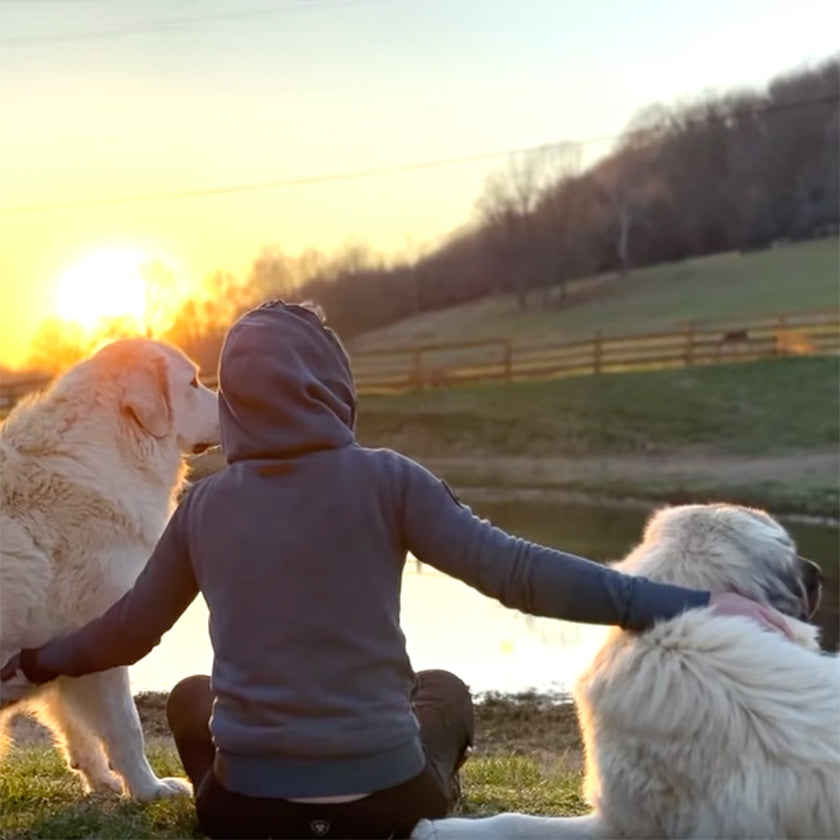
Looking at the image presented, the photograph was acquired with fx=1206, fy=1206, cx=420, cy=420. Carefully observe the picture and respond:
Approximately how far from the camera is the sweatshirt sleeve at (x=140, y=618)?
293 cm

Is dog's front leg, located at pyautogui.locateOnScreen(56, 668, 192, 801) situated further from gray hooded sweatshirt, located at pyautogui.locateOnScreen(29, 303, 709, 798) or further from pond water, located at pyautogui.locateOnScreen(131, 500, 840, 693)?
pond water, located at pyautogui.locateOnScreen(131, 500, 840, 693)

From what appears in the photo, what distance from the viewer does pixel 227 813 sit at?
9.41ft

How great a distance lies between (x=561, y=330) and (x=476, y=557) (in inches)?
1229

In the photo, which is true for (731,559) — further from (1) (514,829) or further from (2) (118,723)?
(2) (118,723)

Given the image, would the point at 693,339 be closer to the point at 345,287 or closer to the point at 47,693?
the point at 345,287

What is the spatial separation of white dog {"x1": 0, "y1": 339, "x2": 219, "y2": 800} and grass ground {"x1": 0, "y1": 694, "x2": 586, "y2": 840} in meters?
0.21

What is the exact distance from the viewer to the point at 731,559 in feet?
9.39

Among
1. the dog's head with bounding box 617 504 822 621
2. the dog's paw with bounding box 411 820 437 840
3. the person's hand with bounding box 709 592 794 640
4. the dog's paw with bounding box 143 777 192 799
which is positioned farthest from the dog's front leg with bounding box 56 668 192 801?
the person's hand with bounding box 709 592 794 640

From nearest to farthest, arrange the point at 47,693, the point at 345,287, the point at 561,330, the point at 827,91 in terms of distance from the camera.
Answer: the point at 47,693 → the point at 345,287 → the point at 827,91 → the point at 561,330

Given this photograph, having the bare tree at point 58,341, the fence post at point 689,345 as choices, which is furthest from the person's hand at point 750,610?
the fence post at point 689,345

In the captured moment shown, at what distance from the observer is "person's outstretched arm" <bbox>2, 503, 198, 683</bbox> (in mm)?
2930

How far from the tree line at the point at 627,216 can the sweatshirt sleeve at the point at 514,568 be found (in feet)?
22.8

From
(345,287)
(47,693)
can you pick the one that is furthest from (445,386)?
(47,693)

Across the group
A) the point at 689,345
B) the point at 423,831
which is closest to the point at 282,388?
the point at 423,831
